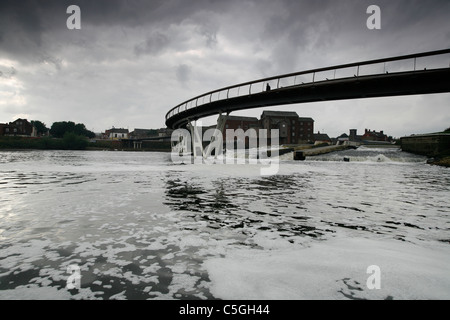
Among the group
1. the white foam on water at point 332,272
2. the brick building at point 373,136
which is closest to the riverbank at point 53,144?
the white foam on water at point 332,272

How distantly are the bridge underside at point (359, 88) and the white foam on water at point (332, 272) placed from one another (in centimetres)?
1807

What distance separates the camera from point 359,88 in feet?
68.6

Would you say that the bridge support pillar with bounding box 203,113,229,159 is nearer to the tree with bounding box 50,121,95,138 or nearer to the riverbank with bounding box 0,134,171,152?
the riverbank with bounding box 0,134,171,152

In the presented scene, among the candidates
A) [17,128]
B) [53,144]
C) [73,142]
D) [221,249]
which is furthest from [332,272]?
[17,128]

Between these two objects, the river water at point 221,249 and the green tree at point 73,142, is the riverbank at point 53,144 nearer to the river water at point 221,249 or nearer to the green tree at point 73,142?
the green tree at point 73,142

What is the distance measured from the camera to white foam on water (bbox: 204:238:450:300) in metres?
3.21

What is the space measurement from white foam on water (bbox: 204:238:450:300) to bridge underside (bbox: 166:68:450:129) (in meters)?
18.1

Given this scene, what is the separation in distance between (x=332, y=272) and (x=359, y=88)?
21.6 metres

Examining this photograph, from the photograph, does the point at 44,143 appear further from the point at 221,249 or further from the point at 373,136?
the point at 373,136

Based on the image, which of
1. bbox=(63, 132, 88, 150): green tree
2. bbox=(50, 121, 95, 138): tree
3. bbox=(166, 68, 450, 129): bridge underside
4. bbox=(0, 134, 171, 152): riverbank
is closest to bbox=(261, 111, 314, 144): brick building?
bbox=(166, 68, 450, 129): bridge underside

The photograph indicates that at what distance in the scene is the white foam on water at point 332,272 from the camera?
3207 mm

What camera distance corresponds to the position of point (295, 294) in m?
3.19

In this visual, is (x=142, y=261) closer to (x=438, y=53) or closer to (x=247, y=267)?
(x=247, y=267)
